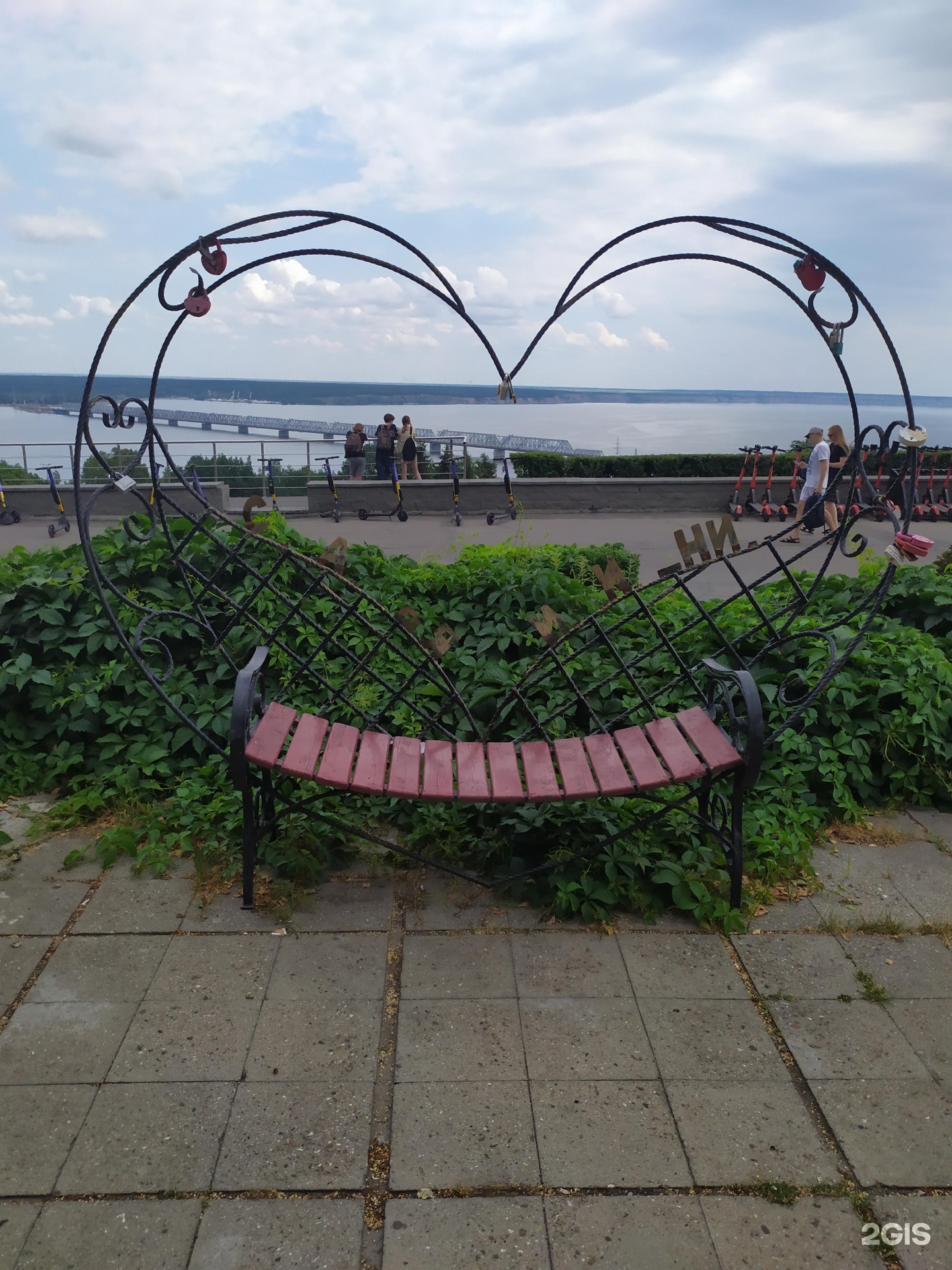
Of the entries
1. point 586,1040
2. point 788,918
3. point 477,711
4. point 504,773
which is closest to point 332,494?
point 477,711

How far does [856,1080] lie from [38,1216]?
87.1 inches

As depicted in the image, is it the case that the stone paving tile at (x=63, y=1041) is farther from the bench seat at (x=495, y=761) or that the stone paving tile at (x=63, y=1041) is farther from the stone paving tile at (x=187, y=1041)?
the bench seat at (x=495, y=761)

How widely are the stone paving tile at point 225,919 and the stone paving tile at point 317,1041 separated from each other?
1.40 feet

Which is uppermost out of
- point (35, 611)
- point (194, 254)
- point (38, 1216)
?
point (194, 254)

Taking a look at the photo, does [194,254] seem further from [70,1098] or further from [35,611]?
[70,1098]

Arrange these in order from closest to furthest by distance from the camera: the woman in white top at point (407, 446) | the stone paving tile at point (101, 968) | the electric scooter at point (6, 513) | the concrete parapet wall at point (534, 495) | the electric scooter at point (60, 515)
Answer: the stone paving tile at point (101, 968) < the electric scooter at point (60, 515) < the electric scooter at point (6, 513) < the concrete parapet wall at point (534, 495) < the woman in white top at point (407, 446)

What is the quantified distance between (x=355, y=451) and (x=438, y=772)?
13.8m

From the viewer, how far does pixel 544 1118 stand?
247 centimetres

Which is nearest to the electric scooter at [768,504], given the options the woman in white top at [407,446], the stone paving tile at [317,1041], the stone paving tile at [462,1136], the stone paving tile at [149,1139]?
the woman in white top at [407,446]

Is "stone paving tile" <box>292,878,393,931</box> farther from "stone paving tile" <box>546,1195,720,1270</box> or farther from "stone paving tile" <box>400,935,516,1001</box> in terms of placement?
"stone paving tile" <box>546,1195,720,1270</box>

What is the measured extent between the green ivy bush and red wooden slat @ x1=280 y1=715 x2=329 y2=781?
40cm

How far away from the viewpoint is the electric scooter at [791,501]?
49.0 feet

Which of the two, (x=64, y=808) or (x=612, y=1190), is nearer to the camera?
(x=612, y=1190)

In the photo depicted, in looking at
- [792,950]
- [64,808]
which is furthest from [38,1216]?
[792,950]
